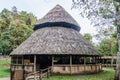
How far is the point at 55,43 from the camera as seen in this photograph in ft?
88.5

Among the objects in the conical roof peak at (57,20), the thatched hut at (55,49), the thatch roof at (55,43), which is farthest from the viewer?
the conical roof peak at (57,20)

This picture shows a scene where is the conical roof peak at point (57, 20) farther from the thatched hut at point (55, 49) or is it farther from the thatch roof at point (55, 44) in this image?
the thatch roof at point (55, 44)

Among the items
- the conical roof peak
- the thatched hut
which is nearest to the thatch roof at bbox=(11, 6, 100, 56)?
the thatched hut

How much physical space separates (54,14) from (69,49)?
8169mm

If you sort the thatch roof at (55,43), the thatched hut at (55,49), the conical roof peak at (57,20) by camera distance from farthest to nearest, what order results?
the conical roof peak at (57,20) < the thatch roof at (55,43) < the thatched hut at (55,49)

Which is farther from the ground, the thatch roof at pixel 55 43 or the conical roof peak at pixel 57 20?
the conical roof peak at pixel 57 20

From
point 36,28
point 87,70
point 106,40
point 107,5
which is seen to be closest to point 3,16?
point 106,40

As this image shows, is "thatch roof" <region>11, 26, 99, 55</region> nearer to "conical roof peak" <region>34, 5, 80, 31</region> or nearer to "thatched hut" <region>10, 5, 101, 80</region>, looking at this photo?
"thatched hut" <region>10, 5, 101, 80</region>

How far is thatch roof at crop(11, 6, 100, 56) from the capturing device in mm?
25833

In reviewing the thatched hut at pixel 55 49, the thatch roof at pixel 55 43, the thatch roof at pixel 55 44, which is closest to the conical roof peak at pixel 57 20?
the thatched hut at pixel 55 49

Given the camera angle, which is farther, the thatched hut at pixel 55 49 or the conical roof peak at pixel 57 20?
the conical roof peak at pixel 57 20

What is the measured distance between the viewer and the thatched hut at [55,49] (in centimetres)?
2552

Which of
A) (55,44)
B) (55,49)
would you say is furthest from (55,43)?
(55,49)

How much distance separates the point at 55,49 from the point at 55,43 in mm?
1363
